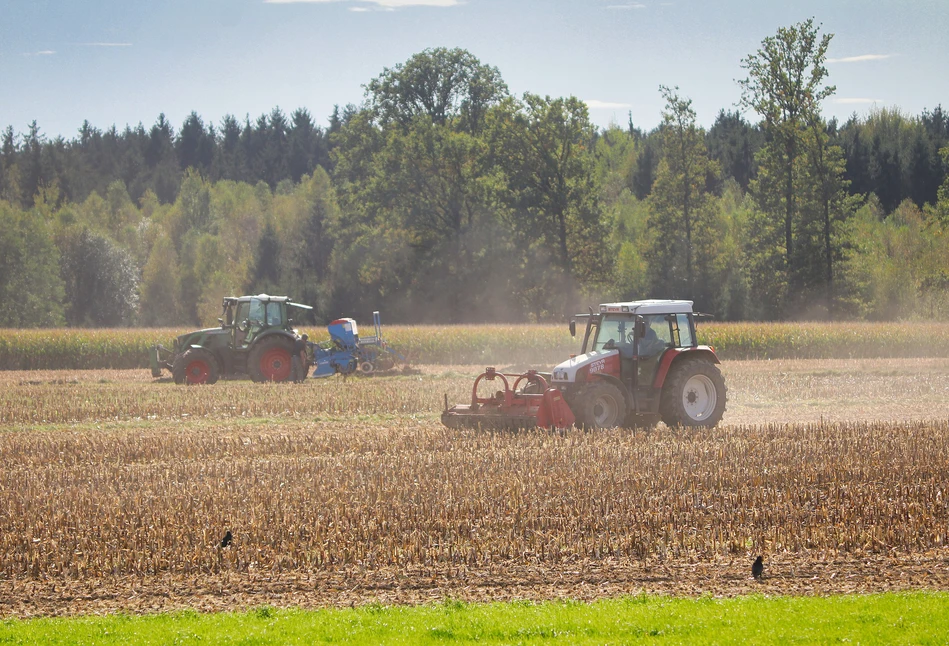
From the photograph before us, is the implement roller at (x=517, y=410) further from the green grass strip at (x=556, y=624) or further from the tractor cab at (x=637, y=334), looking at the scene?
the green grass strip at (x=556, y=624)

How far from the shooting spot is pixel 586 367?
49.5ft

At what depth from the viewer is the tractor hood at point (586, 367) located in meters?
15.1

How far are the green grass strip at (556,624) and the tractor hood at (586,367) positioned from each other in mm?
7350

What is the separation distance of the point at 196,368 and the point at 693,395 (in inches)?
571

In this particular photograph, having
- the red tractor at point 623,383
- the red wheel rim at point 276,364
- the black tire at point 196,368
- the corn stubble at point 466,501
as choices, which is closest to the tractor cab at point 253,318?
the red wheel rim at point 276,364

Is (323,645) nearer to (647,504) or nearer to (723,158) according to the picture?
(647,504)

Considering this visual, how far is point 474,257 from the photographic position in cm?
5397

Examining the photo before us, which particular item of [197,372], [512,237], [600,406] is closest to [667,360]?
[600,406]

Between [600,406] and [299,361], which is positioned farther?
[299,361]

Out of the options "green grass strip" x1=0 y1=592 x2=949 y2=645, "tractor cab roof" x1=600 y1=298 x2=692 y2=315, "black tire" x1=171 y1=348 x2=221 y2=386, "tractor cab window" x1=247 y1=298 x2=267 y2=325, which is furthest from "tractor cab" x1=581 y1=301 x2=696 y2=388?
"black tire" x1=171 y1=348 x2=221 y2=386

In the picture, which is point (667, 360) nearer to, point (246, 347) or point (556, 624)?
point (556, 624)

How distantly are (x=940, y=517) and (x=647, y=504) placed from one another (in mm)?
2922

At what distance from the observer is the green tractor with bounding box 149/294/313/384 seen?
2567 centimetres

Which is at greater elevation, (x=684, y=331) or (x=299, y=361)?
(x=684, y=331)
